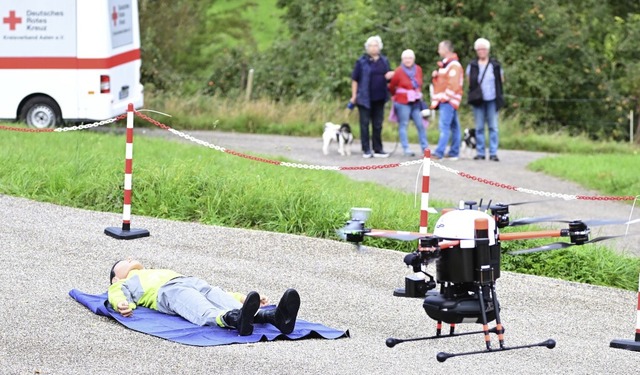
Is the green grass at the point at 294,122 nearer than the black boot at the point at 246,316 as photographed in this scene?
No

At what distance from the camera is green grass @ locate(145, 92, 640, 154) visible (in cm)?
2647

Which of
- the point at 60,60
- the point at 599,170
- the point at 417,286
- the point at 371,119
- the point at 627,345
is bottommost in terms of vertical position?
the point at 627,345

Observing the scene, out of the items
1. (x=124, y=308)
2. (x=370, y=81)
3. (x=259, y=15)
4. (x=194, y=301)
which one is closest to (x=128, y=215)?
(x=124, y=308)

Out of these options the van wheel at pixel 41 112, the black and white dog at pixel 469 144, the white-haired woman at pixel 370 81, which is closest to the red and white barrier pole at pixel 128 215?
the white-haired woman at pixel 370 81

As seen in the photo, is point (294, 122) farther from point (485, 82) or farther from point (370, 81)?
point (485, 82)

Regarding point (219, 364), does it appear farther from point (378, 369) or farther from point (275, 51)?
point (275, 51)

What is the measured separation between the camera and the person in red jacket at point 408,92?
2172cm

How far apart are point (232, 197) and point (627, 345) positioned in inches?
223

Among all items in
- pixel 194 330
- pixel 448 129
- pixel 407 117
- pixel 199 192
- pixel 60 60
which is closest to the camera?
pixel 194 330

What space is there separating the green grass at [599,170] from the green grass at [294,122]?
2.75 m

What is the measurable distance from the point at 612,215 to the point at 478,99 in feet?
15.1

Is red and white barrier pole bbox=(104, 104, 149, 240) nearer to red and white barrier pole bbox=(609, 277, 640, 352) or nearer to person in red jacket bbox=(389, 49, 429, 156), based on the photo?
red and white barrier pole bbox=(609, 277, 640, 352)

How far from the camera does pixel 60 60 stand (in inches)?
888

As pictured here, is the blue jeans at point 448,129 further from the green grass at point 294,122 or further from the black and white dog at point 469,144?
the green grass at point 294,122
